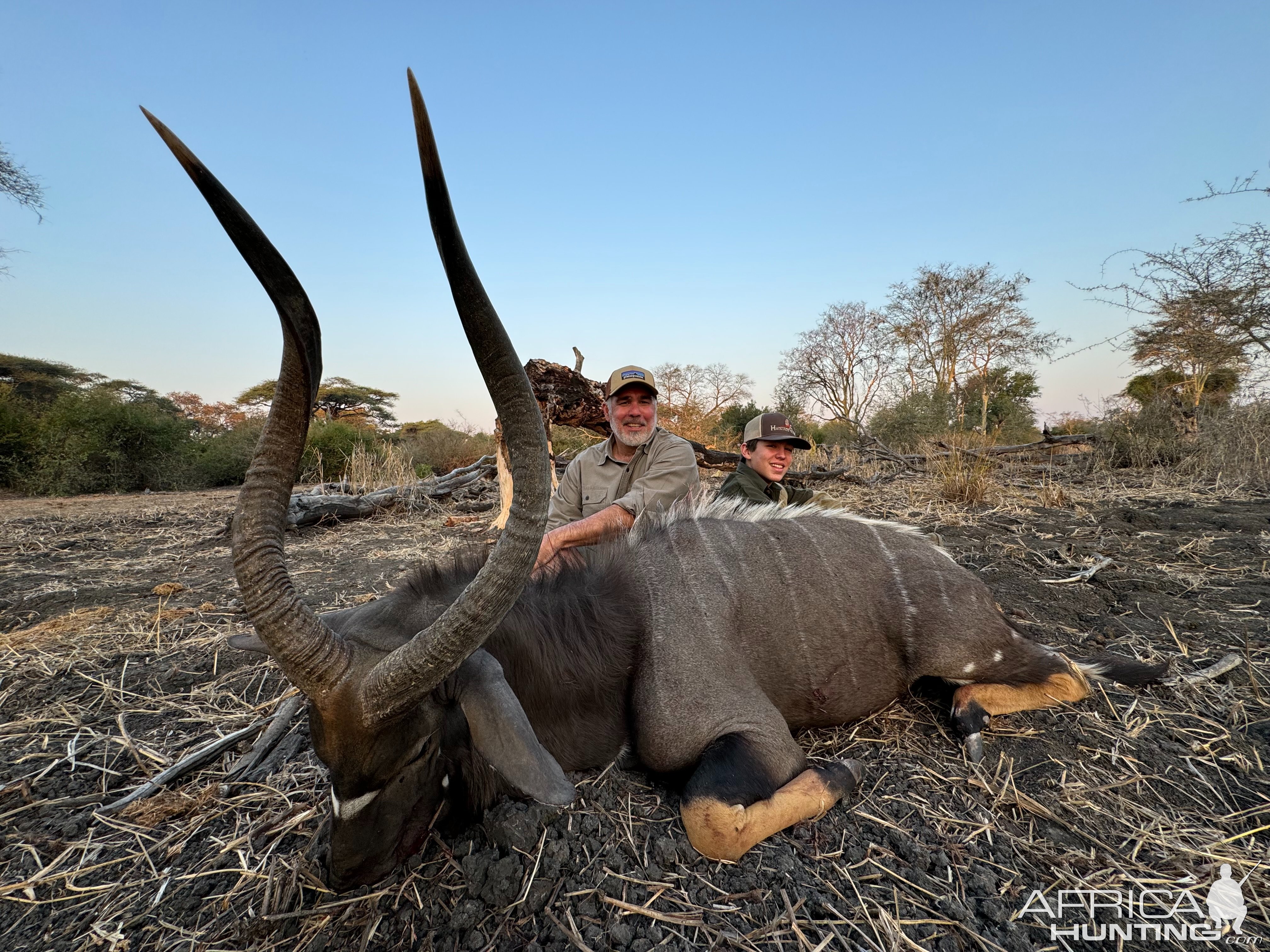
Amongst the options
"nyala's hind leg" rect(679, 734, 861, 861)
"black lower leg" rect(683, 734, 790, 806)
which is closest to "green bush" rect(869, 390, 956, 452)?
"nyala's hind leg" rect(679, 734, 861, 861)

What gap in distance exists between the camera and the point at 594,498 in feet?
15.2

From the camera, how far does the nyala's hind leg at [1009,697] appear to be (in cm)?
268

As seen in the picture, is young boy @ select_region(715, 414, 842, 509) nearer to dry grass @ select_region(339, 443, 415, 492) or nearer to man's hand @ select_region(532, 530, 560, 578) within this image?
man's hand @ select_region(532, 530, 560, 578)

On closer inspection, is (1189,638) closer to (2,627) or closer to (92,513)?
(2,627)

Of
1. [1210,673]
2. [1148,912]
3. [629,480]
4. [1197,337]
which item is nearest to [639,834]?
[1148,912]

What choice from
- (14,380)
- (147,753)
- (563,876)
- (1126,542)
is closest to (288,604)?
(563,876)

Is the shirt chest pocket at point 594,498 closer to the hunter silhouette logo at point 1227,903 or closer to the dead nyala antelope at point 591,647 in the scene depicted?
the dead nyala antelope at point 591,647

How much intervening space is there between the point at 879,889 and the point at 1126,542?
5.58 metres

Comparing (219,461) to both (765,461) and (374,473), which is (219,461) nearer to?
(374,473)

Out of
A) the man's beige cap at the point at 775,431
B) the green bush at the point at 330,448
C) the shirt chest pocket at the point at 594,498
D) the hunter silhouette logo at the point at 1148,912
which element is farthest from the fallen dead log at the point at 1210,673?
the green bush at the point at 330,448

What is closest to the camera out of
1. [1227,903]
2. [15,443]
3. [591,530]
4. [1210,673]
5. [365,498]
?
[1227,903]

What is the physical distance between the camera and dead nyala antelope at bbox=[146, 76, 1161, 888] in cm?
158

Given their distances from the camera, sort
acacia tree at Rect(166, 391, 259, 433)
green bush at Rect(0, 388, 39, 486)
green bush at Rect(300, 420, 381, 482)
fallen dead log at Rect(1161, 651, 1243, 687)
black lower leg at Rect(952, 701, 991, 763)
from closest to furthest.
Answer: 1. black lower leg at Rect(952, 701, 991, 763)
2. fallen dead log at Rect(1161, 651, 1243, 687)
3. green bush at Rect(0, 388, 39, 486)
4. green bush at Rect(300, 420, 381, 482)
5. acacia tree at Rect(166, 391, 259, 433)

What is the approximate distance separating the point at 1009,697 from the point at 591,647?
2184mm
